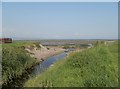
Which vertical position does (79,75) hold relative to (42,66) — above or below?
above

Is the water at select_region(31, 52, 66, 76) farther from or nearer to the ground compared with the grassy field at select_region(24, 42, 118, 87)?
nearer to the ground

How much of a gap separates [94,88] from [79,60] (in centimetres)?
725

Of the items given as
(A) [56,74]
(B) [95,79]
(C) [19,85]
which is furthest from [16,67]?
(B) [95,79]

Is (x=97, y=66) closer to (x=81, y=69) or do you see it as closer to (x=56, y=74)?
(x=81, y=69)

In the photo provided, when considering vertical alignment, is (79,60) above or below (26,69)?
above

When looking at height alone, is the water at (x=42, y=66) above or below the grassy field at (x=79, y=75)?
below

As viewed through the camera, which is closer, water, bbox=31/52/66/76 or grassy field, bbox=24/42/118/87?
grassy field, bbox=24/42/118/87

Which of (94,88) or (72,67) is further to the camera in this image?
(72,67)

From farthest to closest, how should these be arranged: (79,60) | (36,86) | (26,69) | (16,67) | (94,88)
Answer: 1. (26,69)
2. (16,67)
3. (79,60)
4. (36,86)
5. (94,88)

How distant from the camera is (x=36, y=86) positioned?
1312 cm

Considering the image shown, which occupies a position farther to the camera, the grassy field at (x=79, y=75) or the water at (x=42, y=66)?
the water at (x=42, y=66)

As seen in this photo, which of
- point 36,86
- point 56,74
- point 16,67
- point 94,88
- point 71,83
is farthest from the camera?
point 16,67

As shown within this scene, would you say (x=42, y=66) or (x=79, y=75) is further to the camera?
(x=42, y=66)

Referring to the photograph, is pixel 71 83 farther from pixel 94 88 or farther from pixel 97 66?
pixel 97 66
